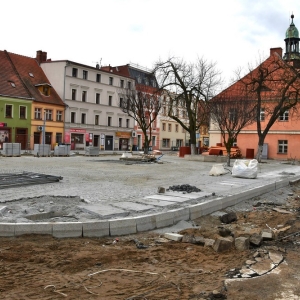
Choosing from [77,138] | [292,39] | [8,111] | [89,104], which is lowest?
[77,138]

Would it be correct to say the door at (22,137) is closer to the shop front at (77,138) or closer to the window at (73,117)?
the shop front at (77,138)

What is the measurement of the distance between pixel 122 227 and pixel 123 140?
2068 inches

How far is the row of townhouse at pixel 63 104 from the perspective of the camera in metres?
43.2

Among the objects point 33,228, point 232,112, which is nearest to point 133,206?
point 33,228

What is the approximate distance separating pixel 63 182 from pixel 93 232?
6205 mm

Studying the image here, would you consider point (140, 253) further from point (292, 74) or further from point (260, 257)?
point (292, 74)

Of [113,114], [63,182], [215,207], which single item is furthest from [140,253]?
[113,114]

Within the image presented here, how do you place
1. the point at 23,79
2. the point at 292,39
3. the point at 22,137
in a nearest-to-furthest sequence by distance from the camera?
the point at 292,39 < the point at 22,137 < the point at 23,79

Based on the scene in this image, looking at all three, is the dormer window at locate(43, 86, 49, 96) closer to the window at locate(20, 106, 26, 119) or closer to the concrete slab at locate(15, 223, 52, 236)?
the window at locate(20, 106, 26, 119)

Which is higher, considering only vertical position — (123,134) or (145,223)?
(123,134)

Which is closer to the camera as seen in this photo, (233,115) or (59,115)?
(233,115)

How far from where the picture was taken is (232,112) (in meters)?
31.0

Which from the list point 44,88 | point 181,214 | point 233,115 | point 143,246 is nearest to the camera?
point 143,246

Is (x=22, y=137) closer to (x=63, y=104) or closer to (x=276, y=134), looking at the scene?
(x=63, y=104)
